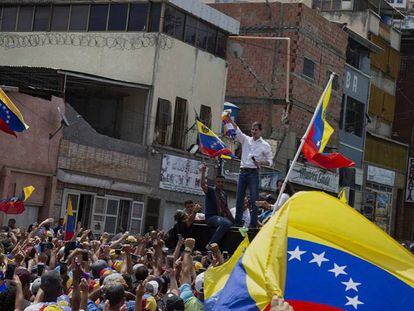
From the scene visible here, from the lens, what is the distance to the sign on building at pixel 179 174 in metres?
30.8

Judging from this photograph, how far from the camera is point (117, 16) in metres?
31.4

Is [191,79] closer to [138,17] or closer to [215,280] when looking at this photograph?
[138,17]

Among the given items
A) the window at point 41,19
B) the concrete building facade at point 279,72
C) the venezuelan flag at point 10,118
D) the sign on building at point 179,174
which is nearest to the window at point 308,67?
the concrete building facade at point 279,72

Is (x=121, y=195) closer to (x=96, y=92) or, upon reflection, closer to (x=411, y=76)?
(x=96, y=92)

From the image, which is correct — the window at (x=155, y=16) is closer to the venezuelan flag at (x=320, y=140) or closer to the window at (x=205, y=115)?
the window at (x=205, y=115)

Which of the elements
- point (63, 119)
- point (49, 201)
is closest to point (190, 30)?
point (63, 119)

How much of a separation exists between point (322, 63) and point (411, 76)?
36.3ft

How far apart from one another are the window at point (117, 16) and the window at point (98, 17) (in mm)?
198

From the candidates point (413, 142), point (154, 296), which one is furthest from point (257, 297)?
point (413, 142)

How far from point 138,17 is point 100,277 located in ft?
69.6

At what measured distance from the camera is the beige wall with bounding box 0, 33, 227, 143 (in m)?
30.9

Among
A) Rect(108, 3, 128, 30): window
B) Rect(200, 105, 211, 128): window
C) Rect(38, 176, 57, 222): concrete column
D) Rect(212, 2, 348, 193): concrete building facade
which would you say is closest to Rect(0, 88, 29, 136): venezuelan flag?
Rect(38, 176, 57, 222): concrete column

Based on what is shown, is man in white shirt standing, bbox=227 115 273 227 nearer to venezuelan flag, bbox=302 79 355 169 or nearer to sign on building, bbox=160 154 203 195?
venezuelan flag, bbox=302 79 355 169

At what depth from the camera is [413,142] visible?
4816 centimetres
